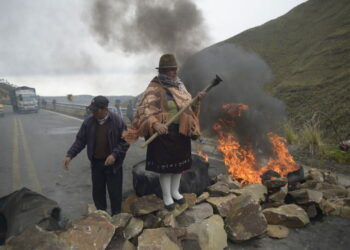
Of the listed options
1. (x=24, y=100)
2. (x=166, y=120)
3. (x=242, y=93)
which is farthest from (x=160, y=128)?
(x=24, y=100)

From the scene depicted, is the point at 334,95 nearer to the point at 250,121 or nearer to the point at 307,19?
the point at 250,121

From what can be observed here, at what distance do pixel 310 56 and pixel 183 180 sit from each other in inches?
725

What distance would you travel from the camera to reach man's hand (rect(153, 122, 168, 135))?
3.13 meters

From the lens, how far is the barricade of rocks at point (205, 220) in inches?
107

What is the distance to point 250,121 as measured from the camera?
255 inches

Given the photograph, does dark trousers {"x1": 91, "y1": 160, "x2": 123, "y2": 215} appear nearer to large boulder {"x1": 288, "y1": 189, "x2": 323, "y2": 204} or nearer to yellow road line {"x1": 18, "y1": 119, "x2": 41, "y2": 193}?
yellow road line {"x1": 18, "y1": 119, "x2": 41, "y2": 193}

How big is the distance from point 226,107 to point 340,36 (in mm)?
16309

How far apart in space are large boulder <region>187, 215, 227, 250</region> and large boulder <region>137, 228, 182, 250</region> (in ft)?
0.91

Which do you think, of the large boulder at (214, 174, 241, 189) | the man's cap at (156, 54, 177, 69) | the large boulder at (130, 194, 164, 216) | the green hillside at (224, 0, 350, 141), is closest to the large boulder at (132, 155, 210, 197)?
the large boulder at (214, 174, 241, 189)

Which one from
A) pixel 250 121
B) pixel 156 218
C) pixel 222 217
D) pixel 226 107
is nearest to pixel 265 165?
pixel 250 121

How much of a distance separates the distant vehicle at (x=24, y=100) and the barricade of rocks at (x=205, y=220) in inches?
1211

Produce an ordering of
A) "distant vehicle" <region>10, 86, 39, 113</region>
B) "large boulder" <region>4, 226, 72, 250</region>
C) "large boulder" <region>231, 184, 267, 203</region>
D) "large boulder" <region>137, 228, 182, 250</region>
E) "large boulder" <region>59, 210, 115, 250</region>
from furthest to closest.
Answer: "distant vehicle" <region>10, 86, 39, 113</region> → "large boulder" <region>231, 184, 267, 203</region> → "large boulder" <region>137, 228, 182, 250</region> → "large boulder" <region>59, 210, 115, 250</region> → "large boulder" <region>4, 226, 72, 250</region>

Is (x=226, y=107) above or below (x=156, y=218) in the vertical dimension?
above

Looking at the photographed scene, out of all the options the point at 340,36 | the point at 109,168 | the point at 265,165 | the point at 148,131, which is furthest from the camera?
the point at 340,36
